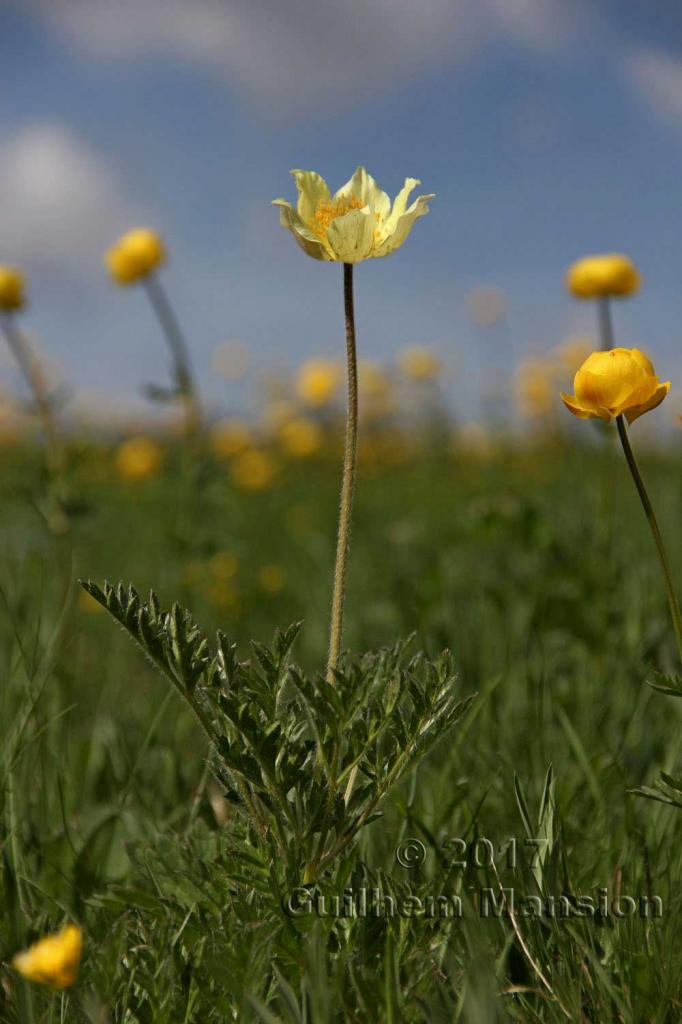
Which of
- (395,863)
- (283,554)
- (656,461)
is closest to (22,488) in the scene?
(395,863)

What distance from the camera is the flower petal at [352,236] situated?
1.34 m

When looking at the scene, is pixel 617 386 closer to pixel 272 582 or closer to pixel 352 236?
pixel 352 236

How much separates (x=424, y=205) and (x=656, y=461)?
7.71 meters

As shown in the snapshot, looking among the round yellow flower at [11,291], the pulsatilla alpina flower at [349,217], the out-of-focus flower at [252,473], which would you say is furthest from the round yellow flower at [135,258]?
the out-of-focus flower at [252,473]

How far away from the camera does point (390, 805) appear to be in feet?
6.43

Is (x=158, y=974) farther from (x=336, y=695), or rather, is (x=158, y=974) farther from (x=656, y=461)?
(x=656, y=461)

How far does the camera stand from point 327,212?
1444mm

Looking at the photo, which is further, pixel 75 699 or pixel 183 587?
pixel 183 587

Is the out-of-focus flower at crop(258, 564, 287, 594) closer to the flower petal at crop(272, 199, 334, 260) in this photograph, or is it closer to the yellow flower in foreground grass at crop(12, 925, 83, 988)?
the flower petal at crop(272, 199, 334, 260)

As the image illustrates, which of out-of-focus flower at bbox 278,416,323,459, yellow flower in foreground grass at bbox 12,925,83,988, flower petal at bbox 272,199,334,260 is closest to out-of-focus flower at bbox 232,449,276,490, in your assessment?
out-of-focus flower at bbox 278,416,323,459

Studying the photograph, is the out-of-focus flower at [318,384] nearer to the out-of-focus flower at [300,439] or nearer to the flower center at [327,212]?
the out-of-focus flower at [300,439]

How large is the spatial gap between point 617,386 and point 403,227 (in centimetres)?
37

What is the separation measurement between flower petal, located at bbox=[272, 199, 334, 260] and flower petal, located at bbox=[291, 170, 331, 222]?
67 millimetres

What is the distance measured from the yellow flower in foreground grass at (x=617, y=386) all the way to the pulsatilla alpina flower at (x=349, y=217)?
32 centimetres
